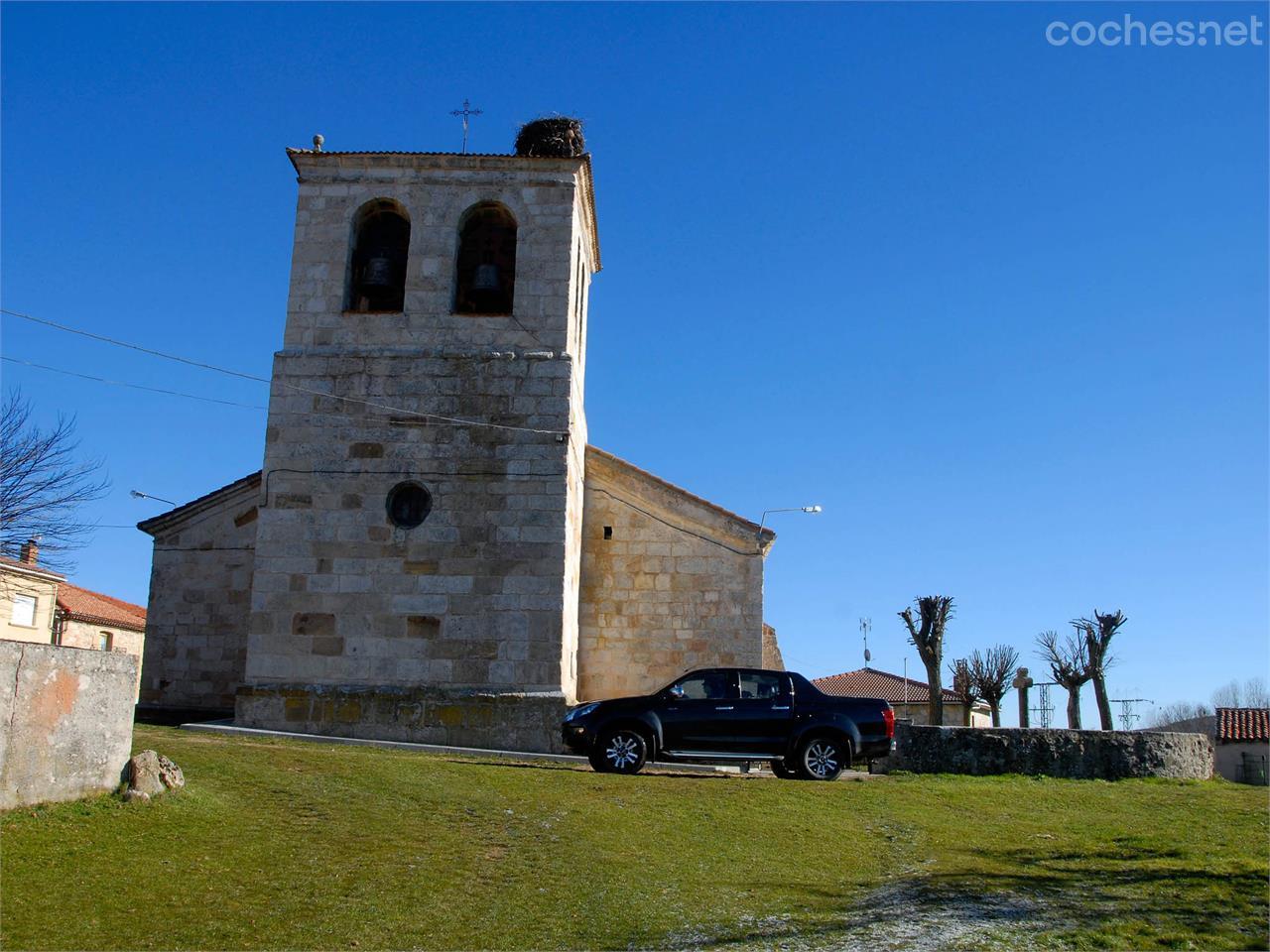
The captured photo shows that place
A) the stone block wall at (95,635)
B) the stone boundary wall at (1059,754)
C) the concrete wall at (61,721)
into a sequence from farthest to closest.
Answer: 1. the stone block wall at (95,635)
2. the stone boundary wall at (1059,754)
3. the concrete wall at (61,721)

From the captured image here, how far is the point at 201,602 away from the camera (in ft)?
65.8

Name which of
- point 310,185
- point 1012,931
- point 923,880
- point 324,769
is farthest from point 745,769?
point 310,185

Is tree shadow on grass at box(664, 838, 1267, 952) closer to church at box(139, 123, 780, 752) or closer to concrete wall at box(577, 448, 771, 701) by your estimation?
church at box(139, 123, 780, 752)

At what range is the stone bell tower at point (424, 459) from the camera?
1736 centimetres

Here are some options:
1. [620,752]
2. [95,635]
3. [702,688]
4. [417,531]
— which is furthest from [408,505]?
[95,635]

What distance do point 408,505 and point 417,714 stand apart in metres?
3.19

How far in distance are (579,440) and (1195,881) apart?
13211mm

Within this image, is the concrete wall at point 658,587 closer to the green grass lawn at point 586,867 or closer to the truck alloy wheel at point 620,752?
the truck alloy wheel at point 620,752

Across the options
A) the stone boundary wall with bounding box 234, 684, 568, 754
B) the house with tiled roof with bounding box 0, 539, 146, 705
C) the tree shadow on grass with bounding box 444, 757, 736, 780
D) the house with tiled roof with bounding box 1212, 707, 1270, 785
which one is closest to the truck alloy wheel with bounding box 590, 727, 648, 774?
the tree shadow on grass with bounding box 444, 757, 736, 780

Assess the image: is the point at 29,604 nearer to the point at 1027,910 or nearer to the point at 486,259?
the point at 486,259

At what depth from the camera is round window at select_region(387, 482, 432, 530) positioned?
1800 centimetres

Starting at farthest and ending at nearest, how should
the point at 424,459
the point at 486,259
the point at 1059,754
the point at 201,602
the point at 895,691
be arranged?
the point at 895,691 → the point at 201,602 → the point at 486,259 → the point at 424,459 → the point at 1059,754

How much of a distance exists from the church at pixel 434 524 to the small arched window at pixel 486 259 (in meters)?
0.04

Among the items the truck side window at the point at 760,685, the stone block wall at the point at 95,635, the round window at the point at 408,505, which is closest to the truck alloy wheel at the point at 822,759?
the truck side window at the point at 760,685
